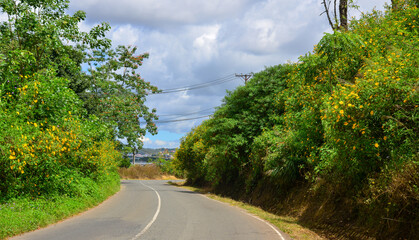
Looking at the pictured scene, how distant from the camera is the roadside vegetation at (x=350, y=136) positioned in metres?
8.16

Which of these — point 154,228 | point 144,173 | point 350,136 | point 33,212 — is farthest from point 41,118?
point 144,173

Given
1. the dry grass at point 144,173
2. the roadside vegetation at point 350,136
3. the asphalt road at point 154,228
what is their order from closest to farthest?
the roadside vegetation at point 350,136
the asphalt road at point 154,228
the dry grass at point 144,173

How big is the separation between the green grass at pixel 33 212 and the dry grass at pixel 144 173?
53.8 meters

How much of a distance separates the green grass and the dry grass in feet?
176

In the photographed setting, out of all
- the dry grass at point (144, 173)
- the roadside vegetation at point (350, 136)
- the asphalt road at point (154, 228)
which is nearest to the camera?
the roadside vegetation at point (350, 136)

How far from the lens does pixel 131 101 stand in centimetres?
3325

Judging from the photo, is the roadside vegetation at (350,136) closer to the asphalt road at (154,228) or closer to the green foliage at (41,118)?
the asphalt road at (154,228)

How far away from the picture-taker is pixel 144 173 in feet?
236

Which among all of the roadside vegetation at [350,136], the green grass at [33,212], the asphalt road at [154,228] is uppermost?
the roadside vegetation at [350,136]

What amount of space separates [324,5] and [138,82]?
22788mm

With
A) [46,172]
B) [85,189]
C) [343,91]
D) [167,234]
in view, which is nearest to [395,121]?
[343,91]

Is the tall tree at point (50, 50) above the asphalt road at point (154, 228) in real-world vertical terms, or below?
above

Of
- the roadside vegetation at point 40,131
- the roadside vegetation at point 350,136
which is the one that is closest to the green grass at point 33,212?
the roadside vegetation at point 40,131

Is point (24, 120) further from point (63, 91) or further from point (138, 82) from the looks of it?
point (138, 82)
